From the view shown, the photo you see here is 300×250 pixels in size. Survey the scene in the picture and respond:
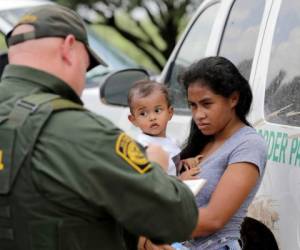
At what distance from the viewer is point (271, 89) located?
372cm

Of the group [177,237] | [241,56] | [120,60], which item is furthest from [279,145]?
[120,60]

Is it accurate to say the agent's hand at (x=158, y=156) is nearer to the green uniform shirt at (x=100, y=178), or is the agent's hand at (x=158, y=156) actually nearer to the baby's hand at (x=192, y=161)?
the green uniform shirt at (x=100, y=178)

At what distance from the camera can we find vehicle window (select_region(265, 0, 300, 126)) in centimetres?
351

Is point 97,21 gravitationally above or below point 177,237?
below

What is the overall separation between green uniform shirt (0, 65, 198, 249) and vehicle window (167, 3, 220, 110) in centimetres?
249

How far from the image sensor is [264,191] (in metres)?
3.50

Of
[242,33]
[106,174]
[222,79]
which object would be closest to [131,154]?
[106,174]

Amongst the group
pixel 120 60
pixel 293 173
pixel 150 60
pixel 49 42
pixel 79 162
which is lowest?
pixel 150 60

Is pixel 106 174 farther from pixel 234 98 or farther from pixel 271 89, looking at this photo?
pixel 271 89

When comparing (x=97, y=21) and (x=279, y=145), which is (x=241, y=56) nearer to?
(x=279, y=145)

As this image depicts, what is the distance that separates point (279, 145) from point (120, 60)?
4.28 metres

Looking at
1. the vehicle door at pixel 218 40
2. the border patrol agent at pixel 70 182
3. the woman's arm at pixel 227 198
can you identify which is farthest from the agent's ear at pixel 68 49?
the vehicle door at pixel 218 40

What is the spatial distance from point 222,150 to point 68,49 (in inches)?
38.7

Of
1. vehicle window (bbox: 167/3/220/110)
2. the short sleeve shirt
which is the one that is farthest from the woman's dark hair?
vehicle window (bbox: 167/3/220/110)
